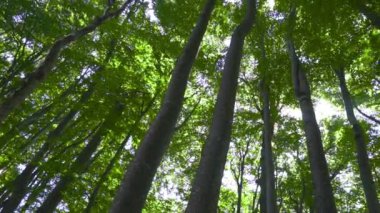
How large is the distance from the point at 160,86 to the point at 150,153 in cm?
906

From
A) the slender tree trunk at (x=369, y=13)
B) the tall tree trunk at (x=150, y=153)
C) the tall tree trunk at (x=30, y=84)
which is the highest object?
the slender tree trunk at (x=369, y=13)

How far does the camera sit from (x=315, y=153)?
6801 mm

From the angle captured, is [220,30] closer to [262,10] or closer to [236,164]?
[262,10]

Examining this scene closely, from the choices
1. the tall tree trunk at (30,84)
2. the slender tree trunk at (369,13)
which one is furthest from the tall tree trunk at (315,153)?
Answer: the tall tree trunk at (30,84)

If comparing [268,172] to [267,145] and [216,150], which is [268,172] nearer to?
[267,145]

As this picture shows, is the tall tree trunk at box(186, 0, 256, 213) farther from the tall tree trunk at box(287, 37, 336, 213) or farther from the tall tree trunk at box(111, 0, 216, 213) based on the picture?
the tall tree trunk at box(287, 37, 336, 213)

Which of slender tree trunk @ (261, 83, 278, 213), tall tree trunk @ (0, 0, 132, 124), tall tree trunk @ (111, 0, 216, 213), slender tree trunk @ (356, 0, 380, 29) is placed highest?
slender tree trunk @ (356, 0, 380, 29)

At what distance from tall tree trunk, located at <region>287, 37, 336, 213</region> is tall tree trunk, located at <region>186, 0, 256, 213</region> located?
2690 mm

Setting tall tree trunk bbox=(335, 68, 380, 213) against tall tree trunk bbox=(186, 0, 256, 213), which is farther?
tall tree trunk bbox=(335, 68, 380, 213)

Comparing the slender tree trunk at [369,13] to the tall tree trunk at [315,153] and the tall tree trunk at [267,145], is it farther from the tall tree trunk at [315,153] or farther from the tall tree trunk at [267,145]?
the tall tree trunk at [267,145]

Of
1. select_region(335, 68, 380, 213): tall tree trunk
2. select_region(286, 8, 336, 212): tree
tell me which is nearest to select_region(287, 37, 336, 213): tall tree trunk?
select_region(286, 8, 336, 212): tree

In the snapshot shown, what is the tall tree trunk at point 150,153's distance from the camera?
3709mm

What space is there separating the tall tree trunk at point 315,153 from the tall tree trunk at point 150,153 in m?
3.27

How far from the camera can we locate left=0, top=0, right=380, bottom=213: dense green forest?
19.0 feet
